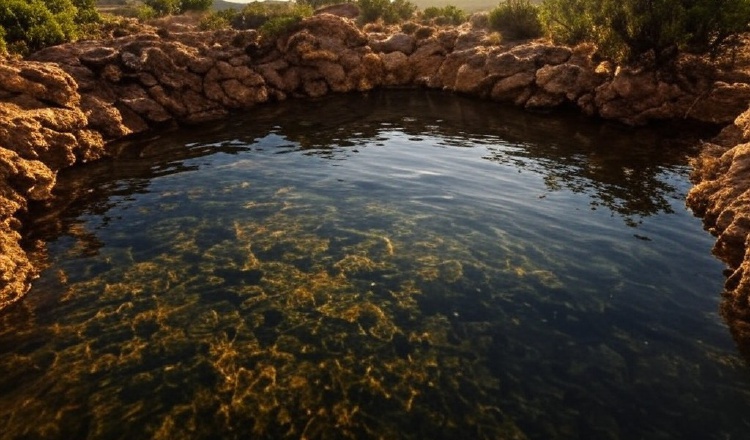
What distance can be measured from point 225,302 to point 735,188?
16.1 metres

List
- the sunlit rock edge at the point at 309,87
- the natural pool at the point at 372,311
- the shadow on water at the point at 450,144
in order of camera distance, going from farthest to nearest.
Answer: the shadow on water at the point at 450,144 → the sunlit rock edge at the point at 309,87 → the natural pool at the point at 372,311

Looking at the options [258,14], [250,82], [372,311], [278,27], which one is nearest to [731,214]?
[372,311]

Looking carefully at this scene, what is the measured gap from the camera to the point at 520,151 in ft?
75.0

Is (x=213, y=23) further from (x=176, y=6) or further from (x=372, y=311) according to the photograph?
(x=372, y=311)

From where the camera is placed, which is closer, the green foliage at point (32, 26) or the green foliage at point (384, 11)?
the green foliage at point (32, 26)

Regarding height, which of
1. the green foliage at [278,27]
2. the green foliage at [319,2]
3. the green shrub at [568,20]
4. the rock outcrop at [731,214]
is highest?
the green shrub at [568,20]

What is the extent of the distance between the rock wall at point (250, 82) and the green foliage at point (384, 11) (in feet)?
45.3

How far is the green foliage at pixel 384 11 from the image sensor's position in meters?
55.8

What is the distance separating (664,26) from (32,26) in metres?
40.3

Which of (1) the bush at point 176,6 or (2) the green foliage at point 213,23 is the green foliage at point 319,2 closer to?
(1) the bush at point 176,6

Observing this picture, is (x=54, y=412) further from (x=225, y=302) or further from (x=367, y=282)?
(x=367, y=282)

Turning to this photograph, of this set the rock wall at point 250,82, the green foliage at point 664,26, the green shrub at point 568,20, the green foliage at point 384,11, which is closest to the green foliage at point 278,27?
the rock wall at point 250,82

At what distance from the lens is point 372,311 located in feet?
33.9

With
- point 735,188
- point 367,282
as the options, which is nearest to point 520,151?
point 735,188
